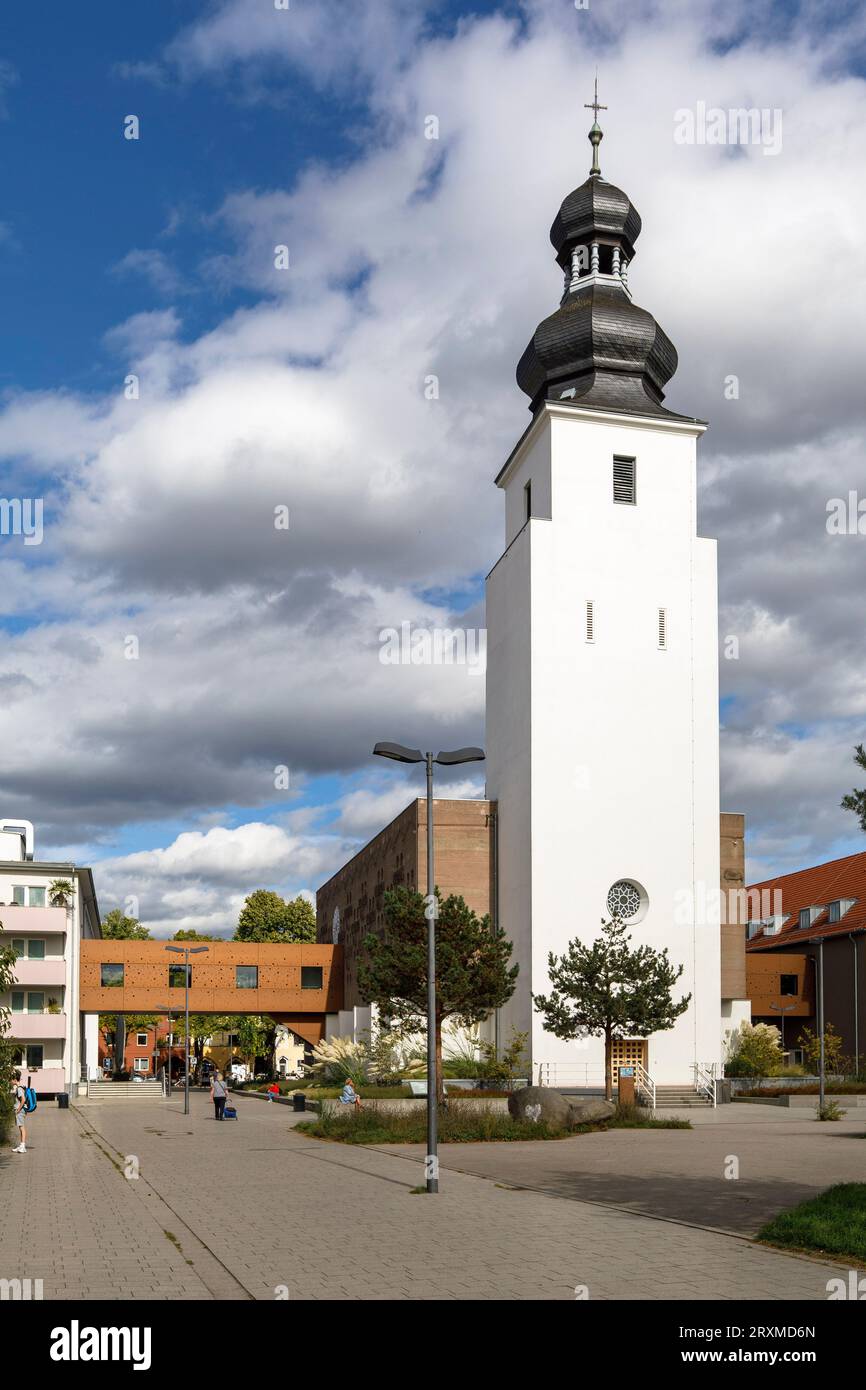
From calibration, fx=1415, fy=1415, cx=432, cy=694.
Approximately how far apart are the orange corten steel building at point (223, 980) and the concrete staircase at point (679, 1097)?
2770 cm

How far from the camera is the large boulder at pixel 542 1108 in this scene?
104ft

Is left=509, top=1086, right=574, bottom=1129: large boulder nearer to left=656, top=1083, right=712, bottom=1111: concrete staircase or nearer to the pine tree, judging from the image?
the pine tree

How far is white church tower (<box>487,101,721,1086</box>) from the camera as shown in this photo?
50.6 meters

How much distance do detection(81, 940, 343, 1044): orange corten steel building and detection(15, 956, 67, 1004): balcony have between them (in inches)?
300

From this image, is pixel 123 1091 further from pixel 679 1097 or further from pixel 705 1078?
pixel 705 1078

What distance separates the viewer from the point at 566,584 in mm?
53219

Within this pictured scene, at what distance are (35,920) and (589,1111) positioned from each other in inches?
1387

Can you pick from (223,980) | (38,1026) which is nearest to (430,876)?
(38,1026)

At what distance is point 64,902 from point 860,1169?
46.5m

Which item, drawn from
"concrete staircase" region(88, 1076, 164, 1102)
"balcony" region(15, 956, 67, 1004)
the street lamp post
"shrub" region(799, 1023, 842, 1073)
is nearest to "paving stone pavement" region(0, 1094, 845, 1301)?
"shrub" region(799, 1023, 842, 1073)

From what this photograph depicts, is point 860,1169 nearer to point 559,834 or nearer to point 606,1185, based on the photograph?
point 606,1185

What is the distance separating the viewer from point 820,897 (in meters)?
70.9
